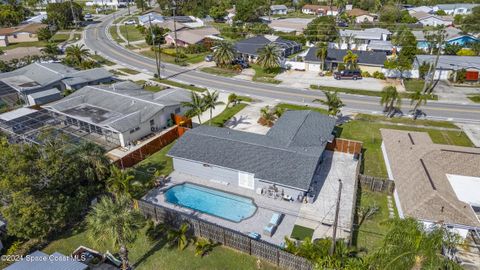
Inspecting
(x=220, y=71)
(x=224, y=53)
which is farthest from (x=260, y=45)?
(x=220, y=71)

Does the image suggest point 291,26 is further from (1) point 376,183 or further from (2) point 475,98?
(1) point 376,183

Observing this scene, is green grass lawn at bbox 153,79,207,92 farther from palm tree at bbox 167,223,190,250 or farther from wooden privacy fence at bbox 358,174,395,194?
palm tree at bbox 167,223,190,250


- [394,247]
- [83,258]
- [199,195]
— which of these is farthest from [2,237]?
[394,247]

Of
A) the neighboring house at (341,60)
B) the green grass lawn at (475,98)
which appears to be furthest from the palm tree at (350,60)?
the green grass lawn at (475,98)

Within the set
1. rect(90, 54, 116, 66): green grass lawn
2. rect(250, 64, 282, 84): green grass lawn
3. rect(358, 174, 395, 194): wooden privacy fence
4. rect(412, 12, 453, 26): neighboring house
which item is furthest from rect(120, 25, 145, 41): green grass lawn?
rect(412, 12, 453, 26): neighboring house

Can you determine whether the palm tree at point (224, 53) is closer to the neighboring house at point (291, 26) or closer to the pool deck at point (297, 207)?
the neighboring house at point (291, 26)

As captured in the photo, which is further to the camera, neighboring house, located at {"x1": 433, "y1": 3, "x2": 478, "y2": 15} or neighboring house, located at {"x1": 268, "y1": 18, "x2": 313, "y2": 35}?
neighboring house, located at {"x1": 433, "y1": 3, "x2": 478, "y2": 15}
